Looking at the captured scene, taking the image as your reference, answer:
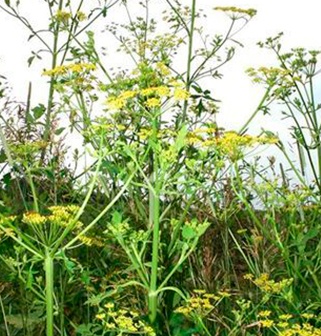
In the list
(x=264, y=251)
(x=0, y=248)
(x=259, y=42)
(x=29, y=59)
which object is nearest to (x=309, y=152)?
(x=259, y=42)

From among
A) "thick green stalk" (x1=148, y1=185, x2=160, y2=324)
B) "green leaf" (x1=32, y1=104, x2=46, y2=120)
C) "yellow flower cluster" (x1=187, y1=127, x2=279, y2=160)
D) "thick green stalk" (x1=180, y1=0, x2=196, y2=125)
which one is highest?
"thick green stalk" (x1=180, y1=0, x2=196, y2=125)

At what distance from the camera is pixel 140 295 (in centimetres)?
361

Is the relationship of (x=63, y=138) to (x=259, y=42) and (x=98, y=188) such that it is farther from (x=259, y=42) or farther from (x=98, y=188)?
(x=259, y=42)

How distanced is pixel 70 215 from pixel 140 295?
2.94ft

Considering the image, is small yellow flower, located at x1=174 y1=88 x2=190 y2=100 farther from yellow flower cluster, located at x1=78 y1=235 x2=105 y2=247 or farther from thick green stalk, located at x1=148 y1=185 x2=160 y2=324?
yellow flower cluster, located at x1=78 y1=235 x2=105 y2=247

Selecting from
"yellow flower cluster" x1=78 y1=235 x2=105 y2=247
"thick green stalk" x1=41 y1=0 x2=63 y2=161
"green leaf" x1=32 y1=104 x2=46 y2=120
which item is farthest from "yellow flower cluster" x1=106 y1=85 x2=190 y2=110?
"thick green stalk" x1=41 y1=0 x2=63 y2=161

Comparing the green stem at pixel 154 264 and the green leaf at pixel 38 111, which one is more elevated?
the green leaf at pixel 38 111

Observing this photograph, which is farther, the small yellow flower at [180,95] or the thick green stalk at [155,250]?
the small yellow flower at [180,95]

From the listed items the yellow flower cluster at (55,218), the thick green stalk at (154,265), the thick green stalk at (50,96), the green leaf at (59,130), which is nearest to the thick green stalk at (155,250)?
the thick green stalk at (154,265)

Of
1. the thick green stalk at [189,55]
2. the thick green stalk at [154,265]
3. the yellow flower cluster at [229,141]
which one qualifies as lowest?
the thick green stalk at [154,265]

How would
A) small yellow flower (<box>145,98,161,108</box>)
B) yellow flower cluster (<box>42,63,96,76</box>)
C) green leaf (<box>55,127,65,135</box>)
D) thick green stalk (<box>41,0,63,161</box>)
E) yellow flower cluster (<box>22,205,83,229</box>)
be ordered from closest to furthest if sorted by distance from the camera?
yellow flower cluster (<box>22,205,83,229</box>), small yellow flower (<box>145,98,161,108</box>), yellow flower cluster (<box>42,63,96,76</box>), green leaf (<box>55,127,65,135</box>), thick green stalk (<box>41,0,63,161</box>)

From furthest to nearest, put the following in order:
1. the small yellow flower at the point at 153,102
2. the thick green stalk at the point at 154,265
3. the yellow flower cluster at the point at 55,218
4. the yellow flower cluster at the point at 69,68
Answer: the yellow flower cluster at the point at 69,68 → the small yellow flower at the point at 153,102 → the thick green stalk at the point at 154,265 → the yellow flower cluster at the point at 55,218

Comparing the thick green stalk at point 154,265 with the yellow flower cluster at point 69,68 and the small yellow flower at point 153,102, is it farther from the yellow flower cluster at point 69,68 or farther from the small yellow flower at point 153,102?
the yellow flower cluster at point 69,68

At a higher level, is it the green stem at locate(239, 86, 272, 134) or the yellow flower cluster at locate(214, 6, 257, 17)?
the yellow flower cluster at locate(214, 6, 257, 17)
